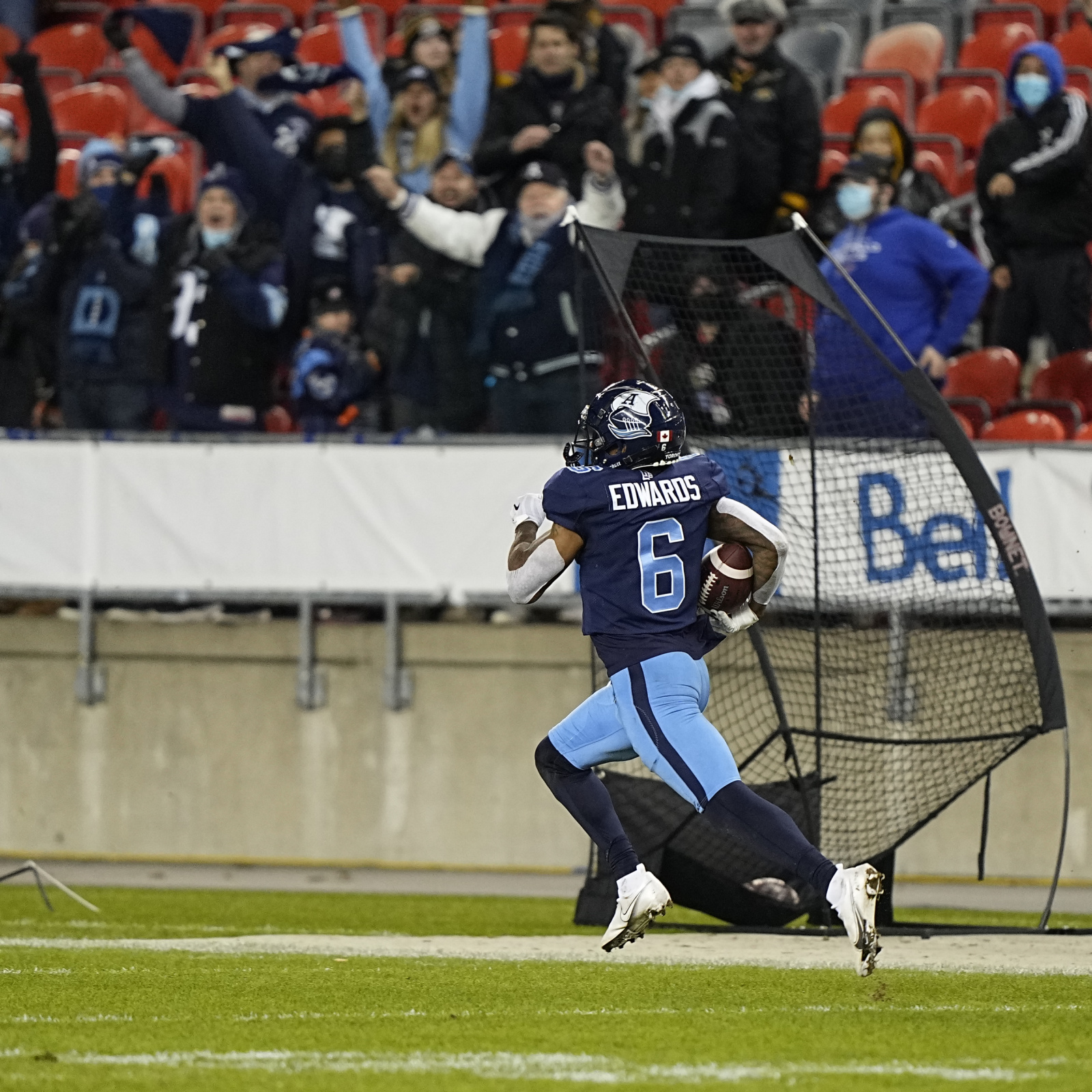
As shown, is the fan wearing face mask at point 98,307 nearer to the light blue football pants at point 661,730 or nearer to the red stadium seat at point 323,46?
the red stadium seat at point 323,46

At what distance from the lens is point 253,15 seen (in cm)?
1595

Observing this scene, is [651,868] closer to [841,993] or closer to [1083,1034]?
[841,993]

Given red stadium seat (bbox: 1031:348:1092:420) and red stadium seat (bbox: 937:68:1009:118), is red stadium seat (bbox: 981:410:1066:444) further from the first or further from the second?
red stadium seat (bbox: 937:68:1009:118)

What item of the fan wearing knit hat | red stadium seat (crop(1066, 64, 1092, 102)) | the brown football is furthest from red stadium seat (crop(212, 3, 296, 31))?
the brown football

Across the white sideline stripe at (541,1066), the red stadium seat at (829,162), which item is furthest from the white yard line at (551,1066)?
the red stadium seat at (829,162)

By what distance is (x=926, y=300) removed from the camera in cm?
1039

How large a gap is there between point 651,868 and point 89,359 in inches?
201

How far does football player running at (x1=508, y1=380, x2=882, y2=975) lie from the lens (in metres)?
6.35

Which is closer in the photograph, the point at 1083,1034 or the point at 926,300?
the point at 1083,1034

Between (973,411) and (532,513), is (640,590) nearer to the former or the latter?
(532,513)

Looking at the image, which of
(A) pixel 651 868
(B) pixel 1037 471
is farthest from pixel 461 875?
(B) pixel 1037 471

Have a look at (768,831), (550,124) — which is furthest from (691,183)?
(768,831)

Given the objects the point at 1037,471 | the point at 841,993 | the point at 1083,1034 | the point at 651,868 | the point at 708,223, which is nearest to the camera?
the point at 1083,1034

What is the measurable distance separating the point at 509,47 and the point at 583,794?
9.06 metres
